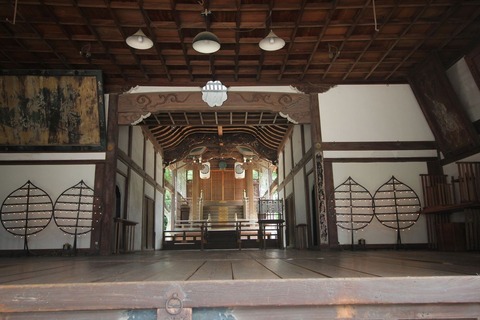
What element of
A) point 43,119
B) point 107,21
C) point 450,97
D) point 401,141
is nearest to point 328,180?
point 401,141

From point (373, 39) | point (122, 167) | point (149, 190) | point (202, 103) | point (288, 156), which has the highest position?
point (373, 39)

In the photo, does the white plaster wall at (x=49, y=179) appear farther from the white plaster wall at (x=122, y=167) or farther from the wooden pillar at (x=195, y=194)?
the wooden pillar at (x=195, y=194)

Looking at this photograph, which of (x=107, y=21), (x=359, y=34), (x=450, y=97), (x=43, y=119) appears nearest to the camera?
(x=107, y=21)

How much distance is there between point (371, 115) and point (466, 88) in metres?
1.70

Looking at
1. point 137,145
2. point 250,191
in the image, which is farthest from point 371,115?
point 250,191

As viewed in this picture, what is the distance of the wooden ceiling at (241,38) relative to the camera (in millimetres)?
5430

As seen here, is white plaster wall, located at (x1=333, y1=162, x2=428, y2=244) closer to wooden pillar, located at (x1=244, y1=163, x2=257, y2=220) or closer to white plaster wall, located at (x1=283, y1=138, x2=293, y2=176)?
white plaster wall, located at (x1=283, y1=138, x2=293, y2=176)

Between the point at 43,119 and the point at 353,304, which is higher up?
the point at 43,119

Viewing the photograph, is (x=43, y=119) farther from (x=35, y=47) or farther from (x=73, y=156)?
(x=35, y=47)

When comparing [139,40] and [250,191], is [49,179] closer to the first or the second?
[139,40]

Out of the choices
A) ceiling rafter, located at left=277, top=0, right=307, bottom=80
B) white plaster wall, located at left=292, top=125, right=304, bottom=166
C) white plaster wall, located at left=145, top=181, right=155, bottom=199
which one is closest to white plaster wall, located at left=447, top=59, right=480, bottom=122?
ceiling rafter, located at left=277, top=0, right=307, bottom=80

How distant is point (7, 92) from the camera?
712 cm

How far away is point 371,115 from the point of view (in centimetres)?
782

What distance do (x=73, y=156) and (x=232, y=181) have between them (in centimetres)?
1448
